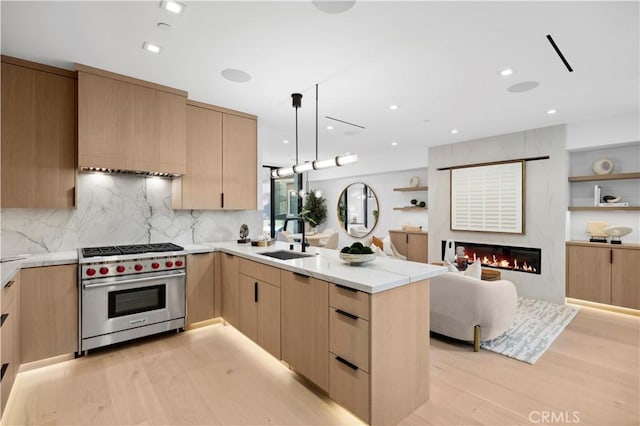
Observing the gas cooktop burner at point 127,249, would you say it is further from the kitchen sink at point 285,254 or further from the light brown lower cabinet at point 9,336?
the kitchen sink at point 285,254

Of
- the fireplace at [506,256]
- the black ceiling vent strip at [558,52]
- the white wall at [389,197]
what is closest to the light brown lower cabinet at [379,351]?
the black ceiling vent strip at [558,52]

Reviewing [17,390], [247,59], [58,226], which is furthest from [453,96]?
[17,390]

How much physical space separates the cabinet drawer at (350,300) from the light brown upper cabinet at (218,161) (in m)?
2.30

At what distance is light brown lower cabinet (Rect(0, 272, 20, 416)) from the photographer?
72.0 inches

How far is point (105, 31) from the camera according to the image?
2.15 meters

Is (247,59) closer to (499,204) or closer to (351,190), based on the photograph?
(499,204)

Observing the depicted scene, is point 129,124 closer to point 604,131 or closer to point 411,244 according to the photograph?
point 411,244

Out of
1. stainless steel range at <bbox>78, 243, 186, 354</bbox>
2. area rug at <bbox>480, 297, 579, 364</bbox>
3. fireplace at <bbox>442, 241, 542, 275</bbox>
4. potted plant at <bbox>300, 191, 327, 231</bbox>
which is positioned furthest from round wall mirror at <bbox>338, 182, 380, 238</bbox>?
stainless steel range at <bbox>78, 243, 186, 354</bbox>

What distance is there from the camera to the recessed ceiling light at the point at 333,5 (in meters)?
1.84

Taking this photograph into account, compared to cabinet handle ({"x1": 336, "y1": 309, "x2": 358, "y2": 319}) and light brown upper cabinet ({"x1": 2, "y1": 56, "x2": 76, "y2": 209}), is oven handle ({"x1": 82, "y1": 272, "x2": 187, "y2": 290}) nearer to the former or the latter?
light brown upper cabinet ({"x1": 2, "y1": 56, "x2": 76, "y2": 209})

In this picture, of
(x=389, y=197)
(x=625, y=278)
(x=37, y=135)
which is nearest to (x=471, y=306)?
(x=625, y=278)

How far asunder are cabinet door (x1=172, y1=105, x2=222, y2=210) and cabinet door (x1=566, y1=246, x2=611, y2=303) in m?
4.93

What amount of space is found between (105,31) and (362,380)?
284cm

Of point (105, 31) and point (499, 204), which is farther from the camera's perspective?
point (499, 204)
